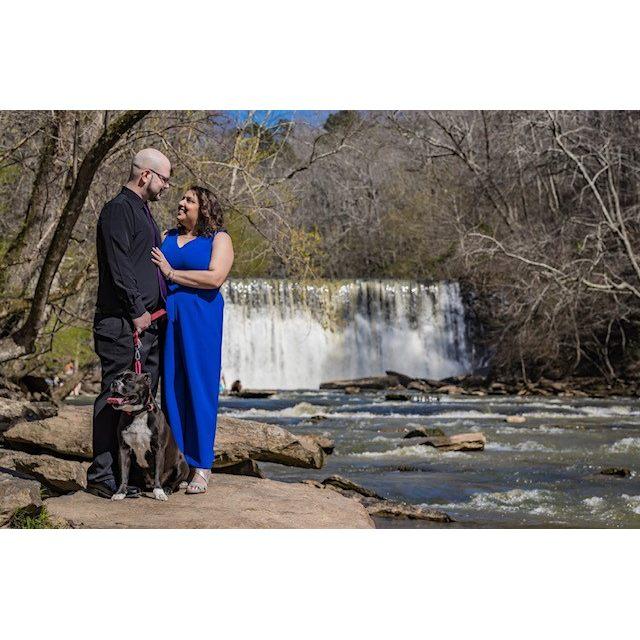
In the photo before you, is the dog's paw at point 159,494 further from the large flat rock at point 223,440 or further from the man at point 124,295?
the large flat rock at point 223,440

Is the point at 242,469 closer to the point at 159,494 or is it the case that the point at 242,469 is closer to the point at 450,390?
the point at 159,494

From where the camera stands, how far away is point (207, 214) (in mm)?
4402

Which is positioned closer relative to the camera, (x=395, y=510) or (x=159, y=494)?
(x=159, y=494)

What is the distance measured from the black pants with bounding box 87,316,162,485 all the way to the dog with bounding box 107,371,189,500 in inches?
3.9

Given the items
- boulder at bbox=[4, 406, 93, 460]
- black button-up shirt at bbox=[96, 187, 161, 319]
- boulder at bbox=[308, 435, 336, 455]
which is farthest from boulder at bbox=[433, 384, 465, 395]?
black button-up shirt at bbox=[96, 187, 161, 319]

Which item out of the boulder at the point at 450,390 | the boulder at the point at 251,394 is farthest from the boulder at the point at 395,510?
the boulder at the point at 450,390

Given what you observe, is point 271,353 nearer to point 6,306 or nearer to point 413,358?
point 413,358

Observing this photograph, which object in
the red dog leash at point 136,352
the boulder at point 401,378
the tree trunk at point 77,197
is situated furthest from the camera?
the boulder at point 401,378

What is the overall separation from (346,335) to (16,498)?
11.4 meters

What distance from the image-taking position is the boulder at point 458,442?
871 cm

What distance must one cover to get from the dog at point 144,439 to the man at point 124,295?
0.10 m

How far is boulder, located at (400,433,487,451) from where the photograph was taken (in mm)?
8711

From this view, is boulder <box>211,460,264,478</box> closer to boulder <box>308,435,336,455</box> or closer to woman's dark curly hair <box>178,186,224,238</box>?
woman's dark curly hair <box>178,186,224,238</box>

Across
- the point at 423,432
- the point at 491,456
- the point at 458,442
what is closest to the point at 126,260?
the point at 491,456
